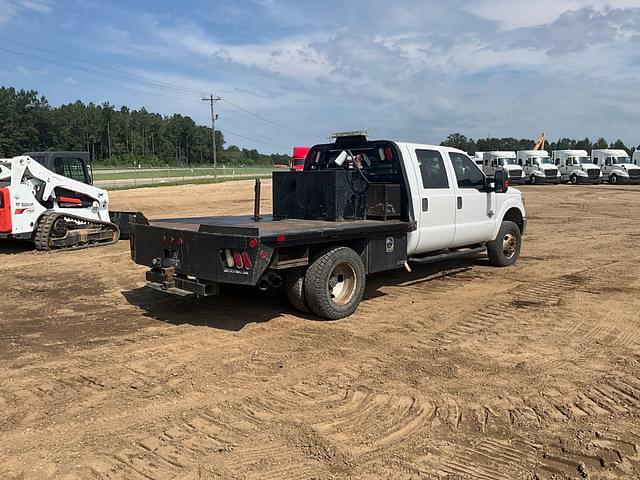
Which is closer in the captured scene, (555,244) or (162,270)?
(162,270)

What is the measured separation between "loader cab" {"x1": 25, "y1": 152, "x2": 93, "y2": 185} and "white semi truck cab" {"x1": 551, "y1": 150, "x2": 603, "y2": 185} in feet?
125

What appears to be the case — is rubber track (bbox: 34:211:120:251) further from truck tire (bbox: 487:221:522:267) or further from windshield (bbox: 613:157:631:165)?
windshield (bbox: 613:157:631:165)

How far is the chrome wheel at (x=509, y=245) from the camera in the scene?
32.3 feet

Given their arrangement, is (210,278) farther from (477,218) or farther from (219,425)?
(477,218)

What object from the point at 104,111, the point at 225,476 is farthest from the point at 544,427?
the point at 104,111

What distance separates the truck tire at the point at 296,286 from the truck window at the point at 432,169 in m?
2.42

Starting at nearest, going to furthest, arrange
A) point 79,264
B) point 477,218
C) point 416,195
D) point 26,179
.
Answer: point 416,195 → point 477,218 → point 79,264 → point 26,179

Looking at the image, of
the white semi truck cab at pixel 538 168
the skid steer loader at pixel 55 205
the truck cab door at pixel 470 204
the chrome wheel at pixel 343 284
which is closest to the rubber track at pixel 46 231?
the skid steer loader at pixel 55 205

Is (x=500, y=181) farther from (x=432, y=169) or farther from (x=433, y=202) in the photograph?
(x=433, y=202)

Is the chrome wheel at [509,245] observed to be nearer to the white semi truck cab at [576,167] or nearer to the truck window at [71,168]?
the truck window at [71,168]

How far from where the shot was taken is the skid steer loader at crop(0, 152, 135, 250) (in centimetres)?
1163

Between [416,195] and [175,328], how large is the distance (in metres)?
3.54

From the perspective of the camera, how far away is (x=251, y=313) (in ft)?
22.9

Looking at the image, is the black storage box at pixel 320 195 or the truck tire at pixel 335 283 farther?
the black storage box at pixel 320 195
